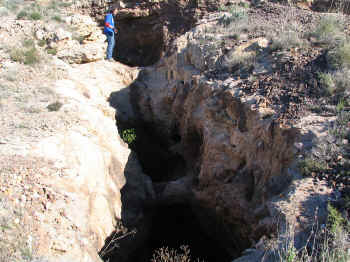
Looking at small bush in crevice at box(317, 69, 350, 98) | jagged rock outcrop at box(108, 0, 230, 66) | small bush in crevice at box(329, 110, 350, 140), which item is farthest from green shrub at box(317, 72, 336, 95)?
jagged rock outcrop at box(108, 0, 230, 66)

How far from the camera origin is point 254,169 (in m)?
5.73

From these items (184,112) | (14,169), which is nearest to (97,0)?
(184,112)

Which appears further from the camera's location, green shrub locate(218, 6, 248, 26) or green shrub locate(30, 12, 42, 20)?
green shrub locate(30, 12, 42, 20)

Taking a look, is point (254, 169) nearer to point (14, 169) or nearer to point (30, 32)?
point (14, 169)

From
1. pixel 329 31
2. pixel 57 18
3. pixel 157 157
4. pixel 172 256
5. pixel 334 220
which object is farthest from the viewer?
pixel 57 18

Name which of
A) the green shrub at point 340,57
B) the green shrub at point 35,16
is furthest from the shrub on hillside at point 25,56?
the green shrub at point 340,57

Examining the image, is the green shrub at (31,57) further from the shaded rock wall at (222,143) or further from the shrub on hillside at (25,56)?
the shaded rock wall at (222,143)

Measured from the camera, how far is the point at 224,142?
6.59m

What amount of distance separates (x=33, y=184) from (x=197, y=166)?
4.18 m

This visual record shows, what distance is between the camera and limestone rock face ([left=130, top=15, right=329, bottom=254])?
16.3 ft

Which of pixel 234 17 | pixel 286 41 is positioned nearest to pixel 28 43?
pixel 234 17

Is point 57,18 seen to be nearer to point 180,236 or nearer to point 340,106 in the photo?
point 180,236

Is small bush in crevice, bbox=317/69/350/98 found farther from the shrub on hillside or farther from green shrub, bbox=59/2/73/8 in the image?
green shrub, bbox=59/2/73/8

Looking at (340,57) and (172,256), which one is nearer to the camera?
(172,256)
